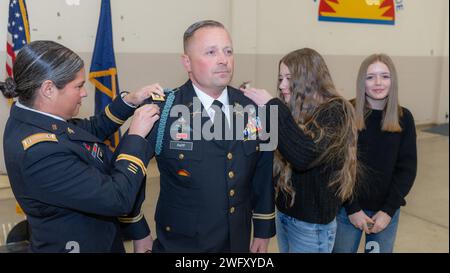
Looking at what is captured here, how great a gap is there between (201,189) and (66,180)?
506mm

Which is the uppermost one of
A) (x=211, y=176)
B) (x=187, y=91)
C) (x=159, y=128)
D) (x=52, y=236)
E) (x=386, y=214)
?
(x=187, y=91)

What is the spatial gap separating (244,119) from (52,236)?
0.84 meters

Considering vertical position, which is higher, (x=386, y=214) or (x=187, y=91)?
(x=187, y=91)

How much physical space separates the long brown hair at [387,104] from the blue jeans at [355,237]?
1.61 feet

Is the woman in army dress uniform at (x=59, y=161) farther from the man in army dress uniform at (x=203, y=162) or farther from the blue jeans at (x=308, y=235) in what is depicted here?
the blue jeans at (x=308, y=235)

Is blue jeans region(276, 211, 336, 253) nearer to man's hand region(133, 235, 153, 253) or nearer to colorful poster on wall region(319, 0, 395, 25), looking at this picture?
man's hand region(133, 235, 153, 253)

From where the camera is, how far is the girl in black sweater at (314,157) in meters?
1.79

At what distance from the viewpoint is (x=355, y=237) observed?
2.22 m

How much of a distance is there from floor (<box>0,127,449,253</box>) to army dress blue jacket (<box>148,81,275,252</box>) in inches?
68.2

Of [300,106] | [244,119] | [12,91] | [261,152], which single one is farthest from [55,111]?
[300,106]

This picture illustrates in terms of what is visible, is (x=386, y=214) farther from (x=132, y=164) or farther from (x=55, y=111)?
(x=55, y=111)

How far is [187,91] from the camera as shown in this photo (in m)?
1.63

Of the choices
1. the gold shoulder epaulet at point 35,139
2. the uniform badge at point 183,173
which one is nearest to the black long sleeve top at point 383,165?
the uniform badge at point 183,173

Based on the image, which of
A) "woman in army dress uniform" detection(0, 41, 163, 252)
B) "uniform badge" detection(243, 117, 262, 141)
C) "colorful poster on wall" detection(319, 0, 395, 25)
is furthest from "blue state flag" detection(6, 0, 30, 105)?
"colorful poster on wall" detection(319, 0, 395, 25)
